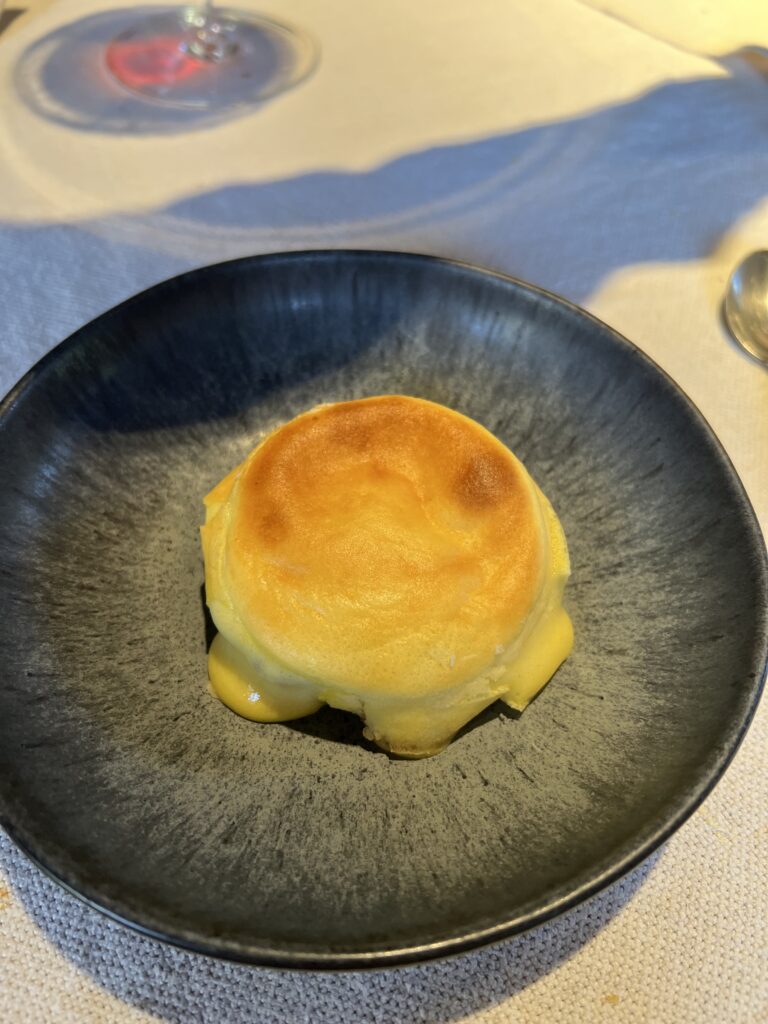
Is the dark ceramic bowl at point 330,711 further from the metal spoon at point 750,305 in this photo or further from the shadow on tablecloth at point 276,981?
the metal spoon at point 750,305

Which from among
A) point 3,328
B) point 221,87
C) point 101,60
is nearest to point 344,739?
point 3,328

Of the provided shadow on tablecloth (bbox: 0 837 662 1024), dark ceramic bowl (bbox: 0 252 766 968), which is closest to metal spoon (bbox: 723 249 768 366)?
dark ceramic bowl (bbox: 0 252 766 968)

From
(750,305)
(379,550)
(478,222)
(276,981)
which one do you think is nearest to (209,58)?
(478,222)

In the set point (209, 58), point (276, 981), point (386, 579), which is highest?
point (209, 58)

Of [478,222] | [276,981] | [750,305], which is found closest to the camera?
[276,981]

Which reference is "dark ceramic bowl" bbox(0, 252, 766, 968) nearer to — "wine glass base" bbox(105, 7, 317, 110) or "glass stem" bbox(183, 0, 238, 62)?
"wine glass base" bbox(105, 7, 317, 110)

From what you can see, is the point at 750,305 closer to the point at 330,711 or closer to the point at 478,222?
the point at 478,222
